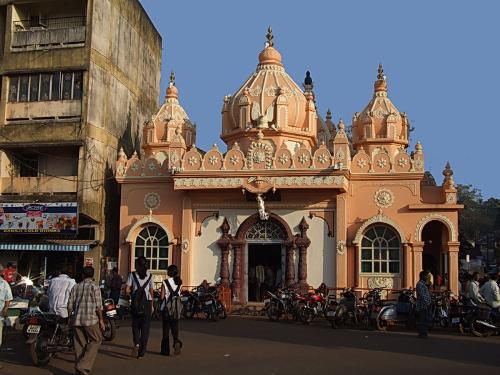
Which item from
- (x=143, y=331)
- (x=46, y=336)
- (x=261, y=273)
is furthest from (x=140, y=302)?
(x=261, y=273)

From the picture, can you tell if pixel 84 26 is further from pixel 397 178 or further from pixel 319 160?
pixel 397 178

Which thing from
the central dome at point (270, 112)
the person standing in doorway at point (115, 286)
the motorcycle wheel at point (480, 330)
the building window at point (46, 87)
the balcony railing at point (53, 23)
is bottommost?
the motorcycle wheel at point (480, 330)

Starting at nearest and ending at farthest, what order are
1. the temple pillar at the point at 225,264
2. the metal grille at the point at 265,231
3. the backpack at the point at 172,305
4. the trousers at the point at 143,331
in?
the trousers at the point at 143,331 → the backpack at the point at 172,305 → the temple pillar at the point at 225,264 → the metal grille at the point at 265,231

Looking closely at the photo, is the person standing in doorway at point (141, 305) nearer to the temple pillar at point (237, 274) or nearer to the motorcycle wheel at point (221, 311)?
the motorcycle wheel at point (221, 311)

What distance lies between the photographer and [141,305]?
969 centimetres

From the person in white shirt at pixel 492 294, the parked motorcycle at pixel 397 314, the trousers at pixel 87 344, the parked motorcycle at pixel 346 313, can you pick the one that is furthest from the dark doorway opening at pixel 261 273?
the trousers at pixel 87 344

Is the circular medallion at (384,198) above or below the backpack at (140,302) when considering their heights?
above


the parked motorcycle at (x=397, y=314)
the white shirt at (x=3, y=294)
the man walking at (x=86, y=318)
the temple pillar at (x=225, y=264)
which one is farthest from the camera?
the temple pillar at (x=225, y=264)

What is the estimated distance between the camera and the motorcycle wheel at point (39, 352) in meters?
9.26

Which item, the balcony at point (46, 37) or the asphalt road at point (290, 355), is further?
the balcony at point (46, 37)

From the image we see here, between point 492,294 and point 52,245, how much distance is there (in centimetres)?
1352

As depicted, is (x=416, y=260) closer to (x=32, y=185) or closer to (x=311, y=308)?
(x=311, y=308)

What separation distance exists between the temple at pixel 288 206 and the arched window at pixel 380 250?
0.10ft

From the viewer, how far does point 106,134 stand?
74.3ft
